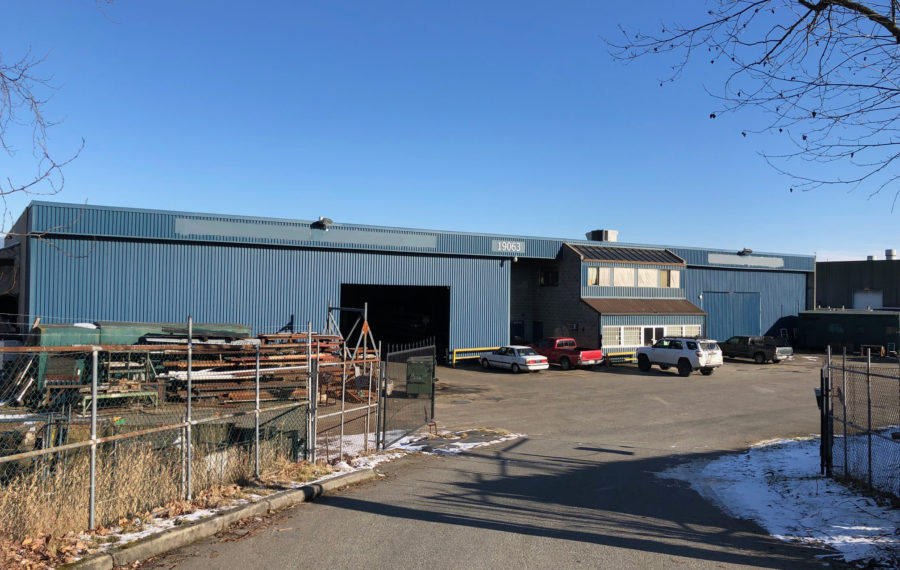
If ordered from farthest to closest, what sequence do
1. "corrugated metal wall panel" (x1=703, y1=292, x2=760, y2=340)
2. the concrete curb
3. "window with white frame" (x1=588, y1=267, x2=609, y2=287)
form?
1. "corrugated metal wall panel" (x1=703, y1=292, x2=760, y2=340)
2. "window with white frame" (x1=588, y1=267, x2=609, y2=287)
3. the concrete curb

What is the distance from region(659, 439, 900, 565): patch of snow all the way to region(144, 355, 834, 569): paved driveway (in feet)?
1.28

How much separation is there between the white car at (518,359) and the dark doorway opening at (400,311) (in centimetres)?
447

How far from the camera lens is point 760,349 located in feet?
122

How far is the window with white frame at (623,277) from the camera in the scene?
1521 inches

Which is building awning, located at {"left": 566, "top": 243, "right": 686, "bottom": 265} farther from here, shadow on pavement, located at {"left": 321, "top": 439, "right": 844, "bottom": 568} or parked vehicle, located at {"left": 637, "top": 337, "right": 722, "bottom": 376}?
shadow on pavement, located at {"left": 321, "top": 439, "right": 844, "bottom": 568}

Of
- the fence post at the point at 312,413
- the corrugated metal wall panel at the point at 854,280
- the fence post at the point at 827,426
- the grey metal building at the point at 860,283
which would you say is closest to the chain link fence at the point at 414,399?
the fence post at the point at 312,413

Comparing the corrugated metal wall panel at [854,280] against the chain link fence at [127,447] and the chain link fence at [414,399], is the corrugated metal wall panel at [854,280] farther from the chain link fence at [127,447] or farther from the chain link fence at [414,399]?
the chain link fence at [127,447]

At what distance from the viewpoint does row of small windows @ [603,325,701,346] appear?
118 feet

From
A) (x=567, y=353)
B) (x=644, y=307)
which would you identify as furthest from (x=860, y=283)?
(x=567, y=353)

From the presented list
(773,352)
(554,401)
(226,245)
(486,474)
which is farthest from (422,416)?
(773,352)

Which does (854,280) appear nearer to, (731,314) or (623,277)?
(731,314)

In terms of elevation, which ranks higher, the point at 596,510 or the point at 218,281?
the point at 218,281

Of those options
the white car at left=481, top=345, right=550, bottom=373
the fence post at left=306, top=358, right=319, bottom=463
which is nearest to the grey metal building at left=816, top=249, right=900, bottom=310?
the white car at left=481, top=345, right=550, bottom=373

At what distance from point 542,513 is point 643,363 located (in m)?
26.2
